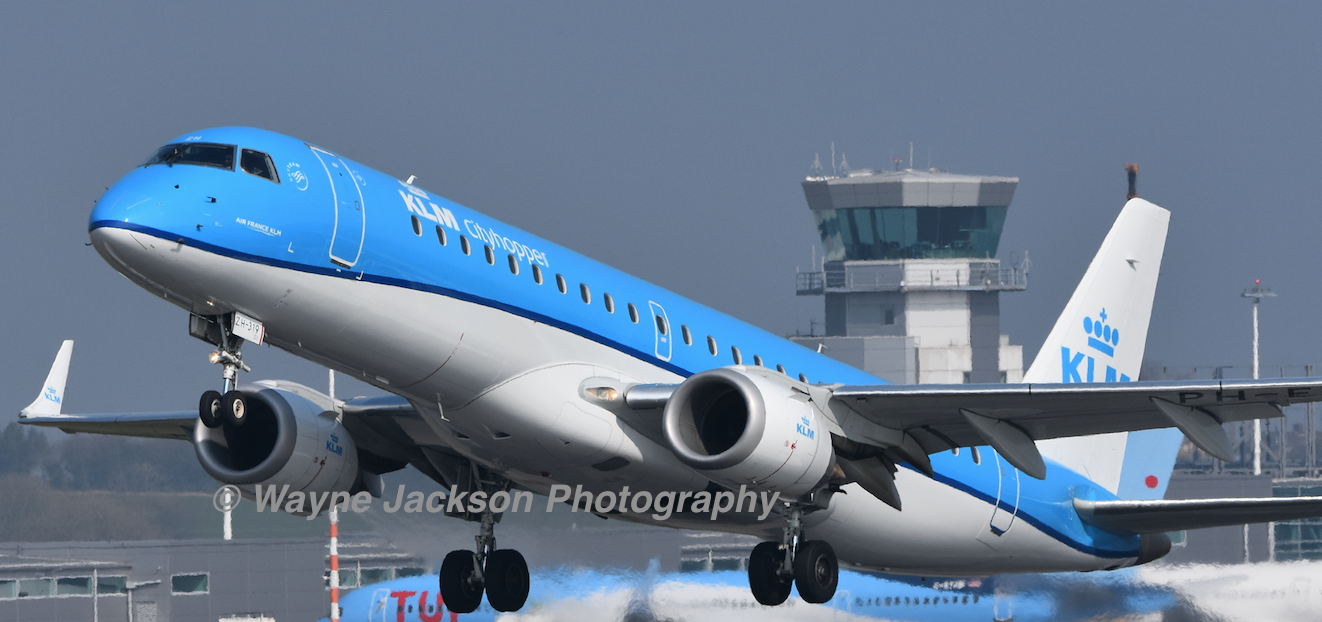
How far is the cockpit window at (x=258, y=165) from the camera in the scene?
19.1 metres

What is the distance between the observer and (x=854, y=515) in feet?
84.2

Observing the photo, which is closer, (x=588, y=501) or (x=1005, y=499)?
(x=588, y=501)

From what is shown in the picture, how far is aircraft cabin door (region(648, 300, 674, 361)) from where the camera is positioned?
76.2 ft

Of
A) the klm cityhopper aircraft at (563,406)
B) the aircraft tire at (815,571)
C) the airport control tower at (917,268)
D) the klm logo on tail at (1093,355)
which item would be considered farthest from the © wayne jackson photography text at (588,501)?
the airport control tower at (917,268)

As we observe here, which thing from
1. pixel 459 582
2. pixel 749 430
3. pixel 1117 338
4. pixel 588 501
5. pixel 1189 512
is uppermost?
pixel 1117 338

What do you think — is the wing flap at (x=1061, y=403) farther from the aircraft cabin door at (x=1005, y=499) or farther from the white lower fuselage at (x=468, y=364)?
the aircraft cabin door at (x=1005, y=499)

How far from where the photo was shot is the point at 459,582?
1032 inches

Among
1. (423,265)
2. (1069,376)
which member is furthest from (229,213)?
(1069,376)

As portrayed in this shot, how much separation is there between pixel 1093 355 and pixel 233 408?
17.5 metres

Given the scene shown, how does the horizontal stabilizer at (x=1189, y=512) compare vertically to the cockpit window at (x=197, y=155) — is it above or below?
below

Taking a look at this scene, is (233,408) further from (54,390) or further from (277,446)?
(54,390)

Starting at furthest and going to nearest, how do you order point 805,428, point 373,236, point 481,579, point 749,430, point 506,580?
1. point 506,580
2. point 481,579
3. point 805,428
4. point 749,430
5. point 373,236

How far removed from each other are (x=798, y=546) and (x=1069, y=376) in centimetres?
895

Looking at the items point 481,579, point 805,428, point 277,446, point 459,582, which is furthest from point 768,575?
point 277,446
